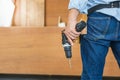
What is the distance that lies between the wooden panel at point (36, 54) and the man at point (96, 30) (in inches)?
62.4

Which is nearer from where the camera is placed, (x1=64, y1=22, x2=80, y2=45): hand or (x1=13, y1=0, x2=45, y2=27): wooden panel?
(x1=64, y1=22, x2=80, y2=45): hand

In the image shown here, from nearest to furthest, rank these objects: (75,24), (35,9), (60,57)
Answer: (75,24), (60,57), (35,9)

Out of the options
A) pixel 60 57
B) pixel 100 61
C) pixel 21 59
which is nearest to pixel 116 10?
pixel 100 61

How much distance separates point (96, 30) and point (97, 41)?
0.17 ft

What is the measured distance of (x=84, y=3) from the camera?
120cm

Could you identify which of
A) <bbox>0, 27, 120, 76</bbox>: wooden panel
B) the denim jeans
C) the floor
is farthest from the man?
the floor

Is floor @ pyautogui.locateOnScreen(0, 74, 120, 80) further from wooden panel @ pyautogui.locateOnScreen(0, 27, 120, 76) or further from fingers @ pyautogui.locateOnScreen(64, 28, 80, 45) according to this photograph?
fingers @ pyautogui.locateOnScreen(64, 28, 80, 45)

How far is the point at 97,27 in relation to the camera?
120cm

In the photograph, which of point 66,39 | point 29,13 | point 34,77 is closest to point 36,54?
point 34,77

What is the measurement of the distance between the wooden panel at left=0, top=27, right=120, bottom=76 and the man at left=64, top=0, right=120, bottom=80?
5.20ft

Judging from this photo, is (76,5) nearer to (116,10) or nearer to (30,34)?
(116,10)

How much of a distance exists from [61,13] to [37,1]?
330mm

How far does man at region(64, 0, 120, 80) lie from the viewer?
119 centimetres

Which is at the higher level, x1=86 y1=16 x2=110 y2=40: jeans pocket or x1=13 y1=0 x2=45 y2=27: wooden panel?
x1=13 y1=0 x2=45 y2=27: wooden panel
